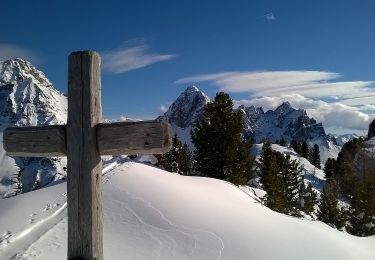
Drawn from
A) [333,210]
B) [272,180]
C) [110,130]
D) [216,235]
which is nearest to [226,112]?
[272,180]

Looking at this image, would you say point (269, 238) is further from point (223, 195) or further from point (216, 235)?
point (223, 195)

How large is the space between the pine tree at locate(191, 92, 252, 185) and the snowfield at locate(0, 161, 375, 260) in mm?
14545

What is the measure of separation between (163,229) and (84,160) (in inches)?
295

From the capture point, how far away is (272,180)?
1300 inches

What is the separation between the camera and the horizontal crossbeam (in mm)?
3498

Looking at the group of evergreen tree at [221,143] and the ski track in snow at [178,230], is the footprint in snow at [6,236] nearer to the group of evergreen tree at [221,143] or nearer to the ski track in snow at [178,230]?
the ski track in snow at [178,230]

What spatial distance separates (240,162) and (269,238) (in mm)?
19815

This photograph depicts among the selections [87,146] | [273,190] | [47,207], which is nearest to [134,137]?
[87,146]

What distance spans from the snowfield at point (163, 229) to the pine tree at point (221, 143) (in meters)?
14.5

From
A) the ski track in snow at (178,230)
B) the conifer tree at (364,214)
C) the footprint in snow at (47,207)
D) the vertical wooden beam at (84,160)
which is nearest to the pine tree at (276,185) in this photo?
the conifer tree at (364,214)

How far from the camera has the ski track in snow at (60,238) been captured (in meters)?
9.06

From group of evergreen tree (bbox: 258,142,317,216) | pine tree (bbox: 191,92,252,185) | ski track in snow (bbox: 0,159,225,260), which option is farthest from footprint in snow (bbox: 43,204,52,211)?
pine tree (bbox: 191,92,252,185)

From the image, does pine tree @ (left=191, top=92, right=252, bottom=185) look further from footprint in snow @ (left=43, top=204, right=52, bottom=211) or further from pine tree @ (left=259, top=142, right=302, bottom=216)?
footprint in snow @ (left=43, top=204, right=52, bottom=211)

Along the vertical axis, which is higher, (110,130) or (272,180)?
(110,130)
